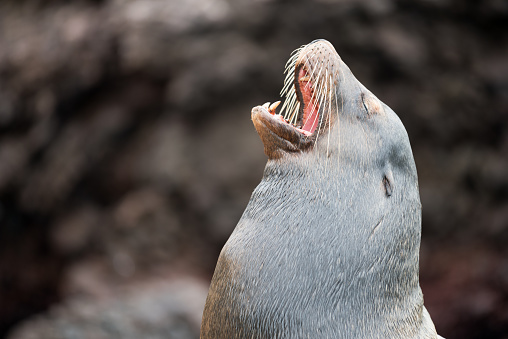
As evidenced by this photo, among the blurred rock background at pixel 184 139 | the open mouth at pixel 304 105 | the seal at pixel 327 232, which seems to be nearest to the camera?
the seal at pixel 327 232

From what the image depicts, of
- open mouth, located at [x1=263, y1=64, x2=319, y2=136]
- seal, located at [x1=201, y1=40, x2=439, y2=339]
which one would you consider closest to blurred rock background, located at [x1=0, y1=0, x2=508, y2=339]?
open mouth, located at [x1=263, y1=64, x2=319, y2=136]

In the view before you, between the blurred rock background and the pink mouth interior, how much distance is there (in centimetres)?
351

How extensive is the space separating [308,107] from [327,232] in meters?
0.56

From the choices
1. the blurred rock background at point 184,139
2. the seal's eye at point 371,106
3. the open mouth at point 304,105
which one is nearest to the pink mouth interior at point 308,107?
the open mouth at point 304,105

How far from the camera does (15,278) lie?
6102mm

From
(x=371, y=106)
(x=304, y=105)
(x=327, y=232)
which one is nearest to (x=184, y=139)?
(x=304, y=105)

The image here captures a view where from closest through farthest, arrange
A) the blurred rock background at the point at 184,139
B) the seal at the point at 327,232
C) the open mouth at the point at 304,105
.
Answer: the seal at the point at 327,232
the open mouth at the point at 304,105
the blurred rock background at the point at 184,139

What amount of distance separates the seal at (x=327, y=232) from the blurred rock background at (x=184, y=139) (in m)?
3.62

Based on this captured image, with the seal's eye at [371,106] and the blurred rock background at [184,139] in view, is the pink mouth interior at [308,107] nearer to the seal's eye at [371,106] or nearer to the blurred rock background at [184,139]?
the seal's eye at [371,106]

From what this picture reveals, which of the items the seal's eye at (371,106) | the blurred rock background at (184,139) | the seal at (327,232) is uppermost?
the blurred rock background at (184,139)

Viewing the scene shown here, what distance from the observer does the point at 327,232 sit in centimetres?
190

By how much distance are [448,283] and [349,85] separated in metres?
4.50

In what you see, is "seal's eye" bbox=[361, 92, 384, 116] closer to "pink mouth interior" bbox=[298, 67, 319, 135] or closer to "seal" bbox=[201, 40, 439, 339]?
"seal" bbox=[201, 40, 439, 339]

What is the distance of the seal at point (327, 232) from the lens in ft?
6.07
